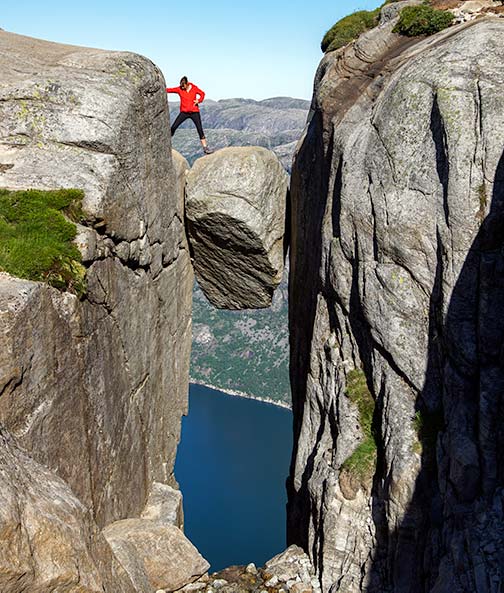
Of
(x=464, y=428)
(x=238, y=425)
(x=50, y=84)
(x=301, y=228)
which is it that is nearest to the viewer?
(x=464, y=428)

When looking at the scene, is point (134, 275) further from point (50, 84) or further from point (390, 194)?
point (390, 194)

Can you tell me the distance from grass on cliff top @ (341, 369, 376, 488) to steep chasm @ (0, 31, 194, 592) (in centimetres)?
607

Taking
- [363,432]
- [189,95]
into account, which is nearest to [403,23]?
[189,95]

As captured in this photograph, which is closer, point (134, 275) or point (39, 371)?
point (39, 371)

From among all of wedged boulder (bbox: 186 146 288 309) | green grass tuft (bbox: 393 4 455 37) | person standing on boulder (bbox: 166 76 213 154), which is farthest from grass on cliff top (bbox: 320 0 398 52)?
person standing on boulder (bbox: 166 76 213 154)

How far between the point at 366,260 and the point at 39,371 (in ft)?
28.2

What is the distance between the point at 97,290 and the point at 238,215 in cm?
973

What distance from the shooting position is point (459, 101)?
47.1 feet

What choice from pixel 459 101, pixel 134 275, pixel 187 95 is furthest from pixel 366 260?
pixel 187 95

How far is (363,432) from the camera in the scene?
15.7 metres

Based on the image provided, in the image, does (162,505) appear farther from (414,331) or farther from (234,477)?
(234,477)

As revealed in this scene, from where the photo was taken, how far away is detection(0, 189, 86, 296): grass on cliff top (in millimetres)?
12070

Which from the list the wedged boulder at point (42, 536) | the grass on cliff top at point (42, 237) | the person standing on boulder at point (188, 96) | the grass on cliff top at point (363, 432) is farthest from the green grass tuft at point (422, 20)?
the wedged boulder at point (42, 536)

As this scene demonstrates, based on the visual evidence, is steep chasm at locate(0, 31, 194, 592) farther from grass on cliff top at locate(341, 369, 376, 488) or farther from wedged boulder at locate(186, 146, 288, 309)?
grass on cliff top at locate(341, 369, 376, 488)
